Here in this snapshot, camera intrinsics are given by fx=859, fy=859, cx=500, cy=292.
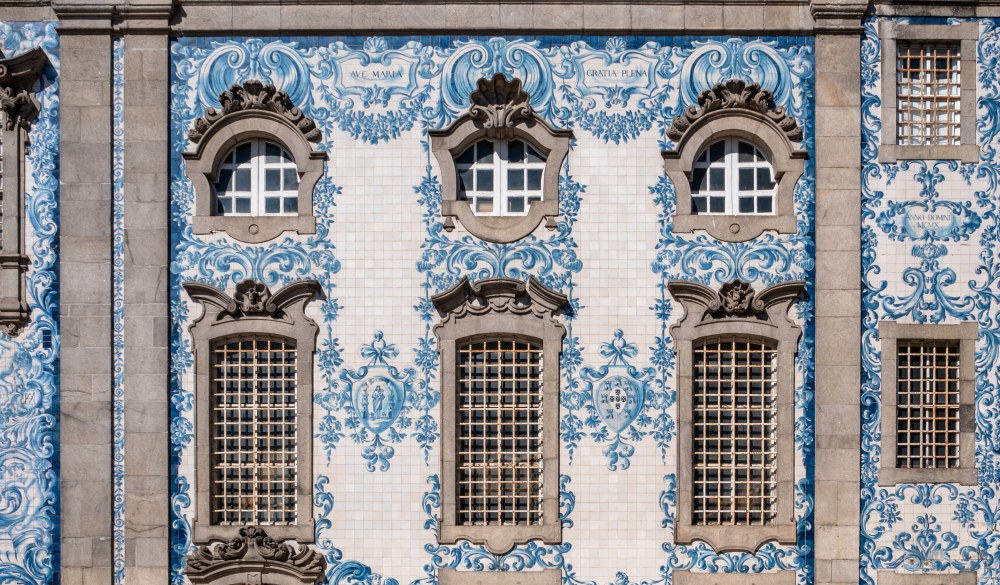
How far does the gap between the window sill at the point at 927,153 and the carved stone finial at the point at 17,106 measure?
36.7ft

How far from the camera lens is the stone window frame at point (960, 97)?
11.3 metres

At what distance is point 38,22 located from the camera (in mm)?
11406

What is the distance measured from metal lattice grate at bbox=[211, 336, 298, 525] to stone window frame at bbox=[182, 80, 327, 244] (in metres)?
1.49

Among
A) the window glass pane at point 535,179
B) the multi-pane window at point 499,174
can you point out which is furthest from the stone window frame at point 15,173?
the window glass pane at point 535,179

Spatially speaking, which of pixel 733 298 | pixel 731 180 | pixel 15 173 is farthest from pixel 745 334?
pixel 15 173

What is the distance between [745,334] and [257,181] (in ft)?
22.4

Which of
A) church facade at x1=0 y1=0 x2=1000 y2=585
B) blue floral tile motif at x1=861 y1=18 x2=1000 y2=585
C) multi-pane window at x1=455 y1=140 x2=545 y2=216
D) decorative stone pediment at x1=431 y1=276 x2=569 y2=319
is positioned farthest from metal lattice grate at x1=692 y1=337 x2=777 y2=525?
multi-pane window at x1=455 y1=140 x2=545 y2=216

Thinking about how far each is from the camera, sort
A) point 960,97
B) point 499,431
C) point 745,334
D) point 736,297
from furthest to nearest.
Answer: point 960,97
point 499,431
point 745,334
point 736,297

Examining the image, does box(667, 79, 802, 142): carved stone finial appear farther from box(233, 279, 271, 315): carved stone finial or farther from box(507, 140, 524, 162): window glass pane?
box(233, 279, 271, 315): carved stone finial

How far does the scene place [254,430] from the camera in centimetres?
1136

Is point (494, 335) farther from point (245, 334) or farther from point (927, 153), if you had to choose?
point (927, 153)

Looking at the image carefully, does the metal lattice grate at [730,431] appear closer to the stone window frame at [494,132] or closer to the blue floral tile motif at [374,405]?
the stone window frame at [494,132]

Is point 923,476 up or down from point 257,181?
down

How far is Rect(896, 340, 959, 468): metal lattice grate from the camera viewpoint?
11375 millimetres
